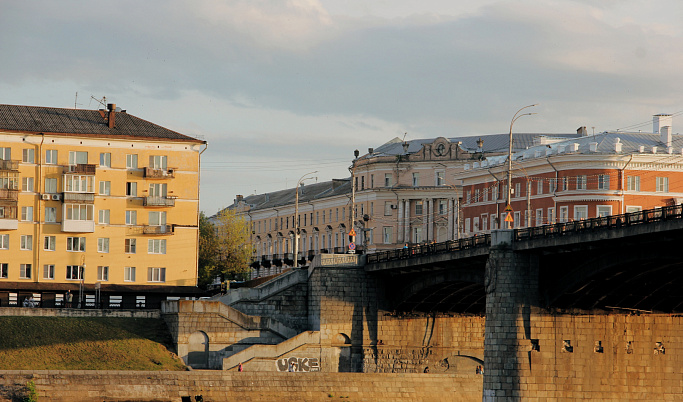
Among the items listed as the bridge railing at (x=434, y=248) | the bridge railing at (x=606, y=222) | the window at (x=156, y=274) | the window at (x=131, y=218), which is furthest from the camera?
the window at (x=156, y=274)

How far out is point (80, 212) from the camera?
318 feet

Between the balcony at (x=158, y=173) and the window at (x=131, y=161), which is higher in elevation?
the window at (x=131, y=161)

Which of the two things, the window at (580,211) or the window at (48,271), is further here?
the window at (580,211)

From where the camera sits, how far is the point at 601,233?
202ft

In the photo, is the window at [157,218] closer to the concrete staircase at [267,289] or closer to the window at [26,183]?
the window at [26,183]

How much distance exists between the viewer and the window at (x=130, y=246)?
98.6 metres

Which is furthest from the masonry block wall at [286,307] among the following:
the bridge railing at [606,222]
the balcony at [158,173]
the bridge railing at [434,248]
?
the bridge railing at [606,222]

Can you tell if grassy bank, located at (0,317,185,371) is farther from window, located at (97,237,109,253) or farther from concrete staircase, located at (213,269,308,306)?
window, located at (97,237,109,253)

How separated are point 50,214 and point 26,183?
3.18m

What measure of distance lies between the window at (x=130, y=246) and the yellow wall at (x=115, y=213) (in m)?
0.26

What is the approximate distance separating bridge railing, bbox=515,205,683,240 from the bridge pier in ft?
5.71

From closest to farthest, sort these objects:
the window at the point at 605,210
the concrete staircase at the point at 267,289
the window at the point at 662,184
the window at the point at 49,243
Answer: the concrete staircase at the point at 267,289
the window at the point at 49,243
the window at the point at 605,210
the window at the point at 662,184

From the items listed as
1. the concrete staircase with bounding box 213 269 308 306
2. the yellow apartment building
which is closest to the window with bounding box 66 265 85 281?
the yellow apartment building

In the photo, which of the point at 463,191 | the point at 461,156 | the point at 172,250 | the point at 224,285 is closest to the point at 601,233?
the point at 172,250
